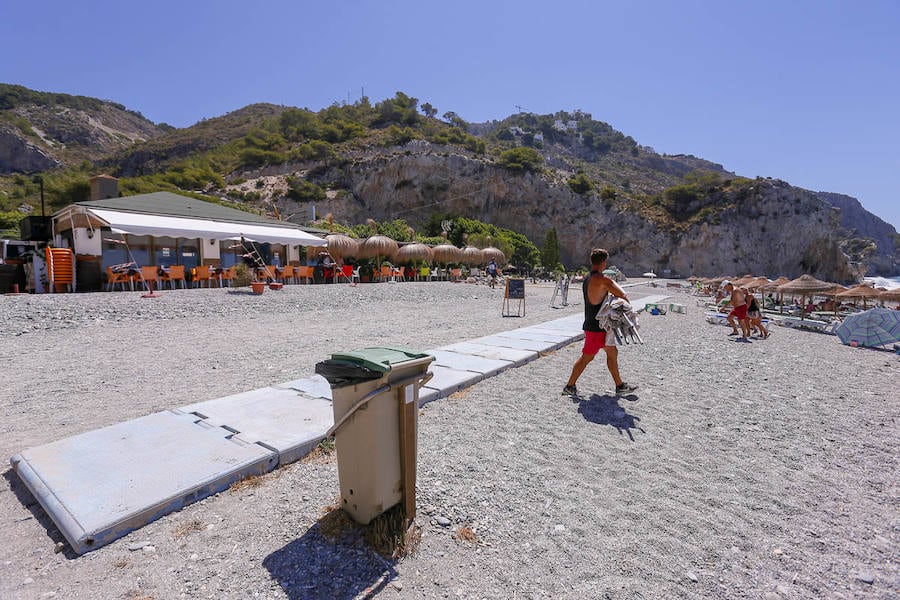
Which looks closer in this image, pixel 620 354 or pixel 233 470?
pixel 233 470

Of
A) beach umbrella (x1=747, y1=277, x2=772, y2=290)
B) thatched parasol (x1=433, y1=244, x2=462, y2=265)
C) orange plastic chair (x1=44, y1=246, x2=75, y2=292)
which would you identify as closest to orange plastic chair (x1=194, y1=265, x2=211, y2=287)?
orange plastic chair (x1=44, y1=246, x2=75, y2=292)

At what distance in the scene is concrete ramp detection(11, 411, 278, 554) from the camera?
2.01 m

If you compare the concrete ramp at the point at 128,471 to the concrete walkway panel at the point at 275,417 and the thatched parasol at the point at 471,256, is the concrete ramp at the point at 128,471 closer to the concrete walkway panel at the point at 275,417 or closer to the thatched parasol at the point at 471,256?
the concrete walkway panel at the point at 275,417

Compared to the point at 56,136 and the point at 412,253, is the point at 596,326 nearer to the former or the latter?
the point at 412,253

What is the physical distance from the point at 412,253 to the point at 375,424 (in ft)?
72.6

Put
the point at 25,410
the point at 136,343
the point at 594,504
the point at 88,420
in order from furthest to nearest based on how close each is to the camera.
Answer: the point at 136,343 < the point at 25,410 < the point at 88,420 < the point at 594,504

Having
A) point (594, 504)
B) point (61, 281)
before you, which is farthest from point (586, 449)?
point (61, 281)

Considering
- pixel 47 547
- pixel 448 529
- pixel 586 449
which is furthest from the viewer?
pixel 586 449

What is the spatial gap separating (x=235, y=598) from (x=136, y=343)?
6.62 meters

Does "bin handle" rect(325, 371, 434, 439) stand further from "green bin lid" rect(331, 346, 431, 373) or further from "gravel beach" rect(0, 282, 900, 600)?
"gravel beach" rect(0, 282, 900, 600)

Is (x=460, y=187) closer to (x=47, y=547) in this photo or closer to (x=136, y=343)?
(x=136, y=343)

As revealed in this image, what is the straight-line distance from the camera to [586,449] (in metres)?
3.17

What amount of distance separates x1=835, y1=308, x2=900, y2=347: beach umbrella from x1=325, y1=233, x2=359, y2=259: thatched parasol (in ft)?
60.2

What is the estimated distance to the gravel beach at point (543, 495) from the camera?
1.80m
